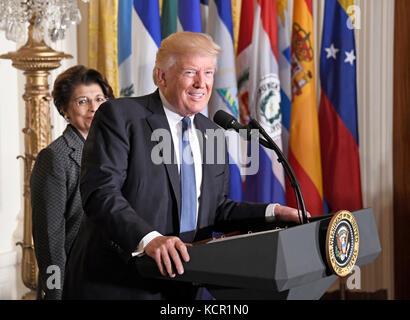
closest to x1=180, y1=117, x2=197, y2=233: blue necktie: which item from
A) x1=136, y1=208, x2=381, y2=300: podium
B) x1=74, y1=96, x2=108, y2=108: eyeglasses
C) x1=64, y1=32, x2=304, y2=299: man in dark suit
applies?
x1=64, y1=32, x2=304, y2=299: man in dark suit

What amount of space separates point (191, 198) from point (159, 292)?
0.29 m

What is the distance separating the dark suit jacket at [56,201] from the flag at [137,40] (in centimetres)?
142

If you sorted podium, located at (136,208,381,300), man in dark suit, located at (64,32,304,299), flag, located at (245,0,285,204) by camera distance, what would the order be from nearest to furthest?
podium, located at (136,208,381,300) → man in dark suit, located at (64,32,304,299) → flag, located at (245,0,285,204)

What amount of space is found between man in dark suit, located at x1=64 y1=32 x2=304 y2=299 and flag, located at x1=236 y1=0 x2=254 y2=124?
8.18 feet

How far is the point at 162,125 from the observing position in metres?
1.99

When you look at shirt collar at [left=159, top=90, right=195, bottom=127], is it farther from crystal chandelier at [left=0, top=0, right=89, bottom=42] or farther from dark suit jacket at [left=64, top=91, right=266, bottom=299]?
crystal chandelier at [left=0, top=0, right=89, bottom=42]

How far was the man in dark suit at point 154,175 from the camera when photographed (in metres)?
1.88

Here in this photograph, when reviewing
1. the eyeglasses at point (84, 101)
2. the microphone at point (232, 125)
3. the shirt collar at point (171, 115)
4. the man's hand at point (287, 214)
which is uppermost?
the eyeglasses at point (84, 101)

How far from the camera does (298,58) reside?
453cm

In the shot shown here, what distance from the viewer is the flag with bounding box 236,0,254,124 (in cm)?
450

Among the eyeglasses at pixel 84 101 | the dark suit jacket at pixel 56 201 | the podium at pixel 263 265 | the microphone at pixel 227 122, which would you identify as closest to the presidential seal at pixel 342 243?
the podium at pixel 263 265

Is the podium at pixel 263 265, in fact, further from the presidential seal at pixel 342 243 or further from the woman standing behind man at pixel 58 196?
the woman standing behind man at pixel 58 196
